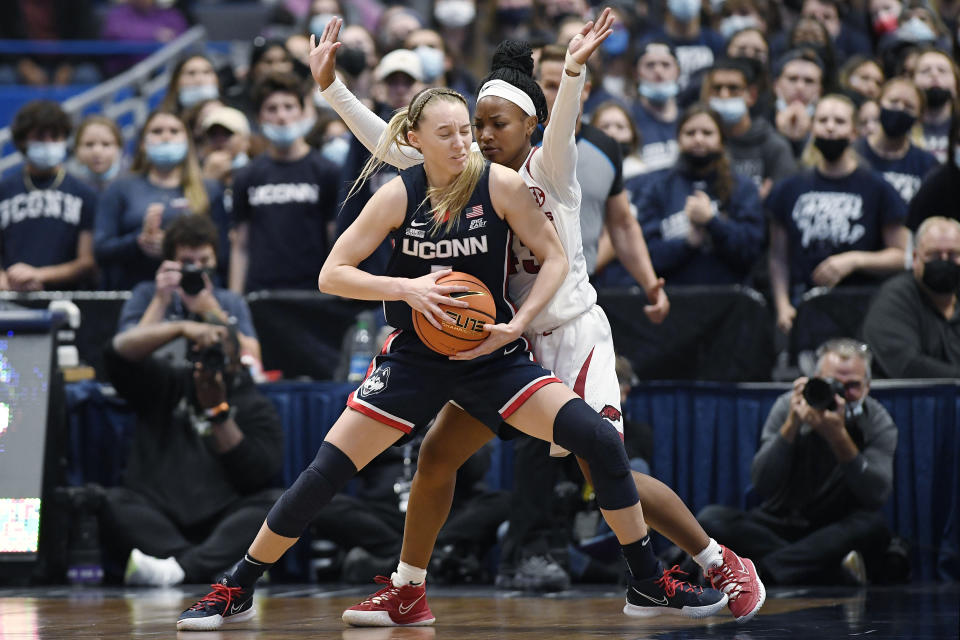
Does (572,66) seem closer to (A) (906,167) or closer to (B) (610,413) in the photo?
(B) (610,413)

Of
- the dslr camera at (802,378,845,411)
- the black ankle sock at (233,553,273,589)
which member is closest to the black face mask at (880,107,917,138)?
the dslr camera at (802,378,845,411)

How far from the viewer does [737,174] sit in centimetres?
880

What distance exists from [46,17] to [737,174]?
1047 cm

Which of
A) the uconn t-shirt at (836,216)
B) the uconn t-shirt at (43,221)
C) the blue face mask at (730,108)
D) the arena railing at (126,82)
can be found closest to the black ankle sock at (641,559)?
the uconn t-shirt at (836,216)

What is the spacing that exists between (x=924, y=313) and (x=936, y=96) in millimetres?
2818

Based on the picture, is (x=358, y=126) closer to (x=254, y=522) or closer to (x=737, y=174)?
(x=254, y=522)

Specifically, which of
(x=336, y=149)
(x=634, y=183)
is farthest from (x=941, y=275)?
A: (x=336, y=149)

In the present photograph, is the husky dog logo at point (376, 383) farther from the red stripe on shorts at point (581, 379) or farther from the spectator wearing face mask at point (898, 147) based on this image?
the spectator wearing face mask at point (898, 147)

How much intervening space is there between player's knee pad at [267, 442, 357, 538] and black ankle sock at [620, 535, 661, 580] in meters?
1.00

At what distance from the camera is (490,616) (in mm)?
5711

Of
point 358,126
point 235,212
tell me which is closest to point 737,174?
point 235,212

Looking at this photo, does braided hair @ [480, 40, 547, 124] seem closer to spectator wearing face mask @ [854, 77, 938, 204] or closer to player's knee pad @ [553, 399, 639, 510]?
player's knee pad @ [553, 399, 639, 510]

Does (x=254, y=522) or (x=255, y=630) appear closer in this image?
(x=255, y=630)

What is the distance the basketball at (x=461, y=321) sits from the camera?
189 inches
